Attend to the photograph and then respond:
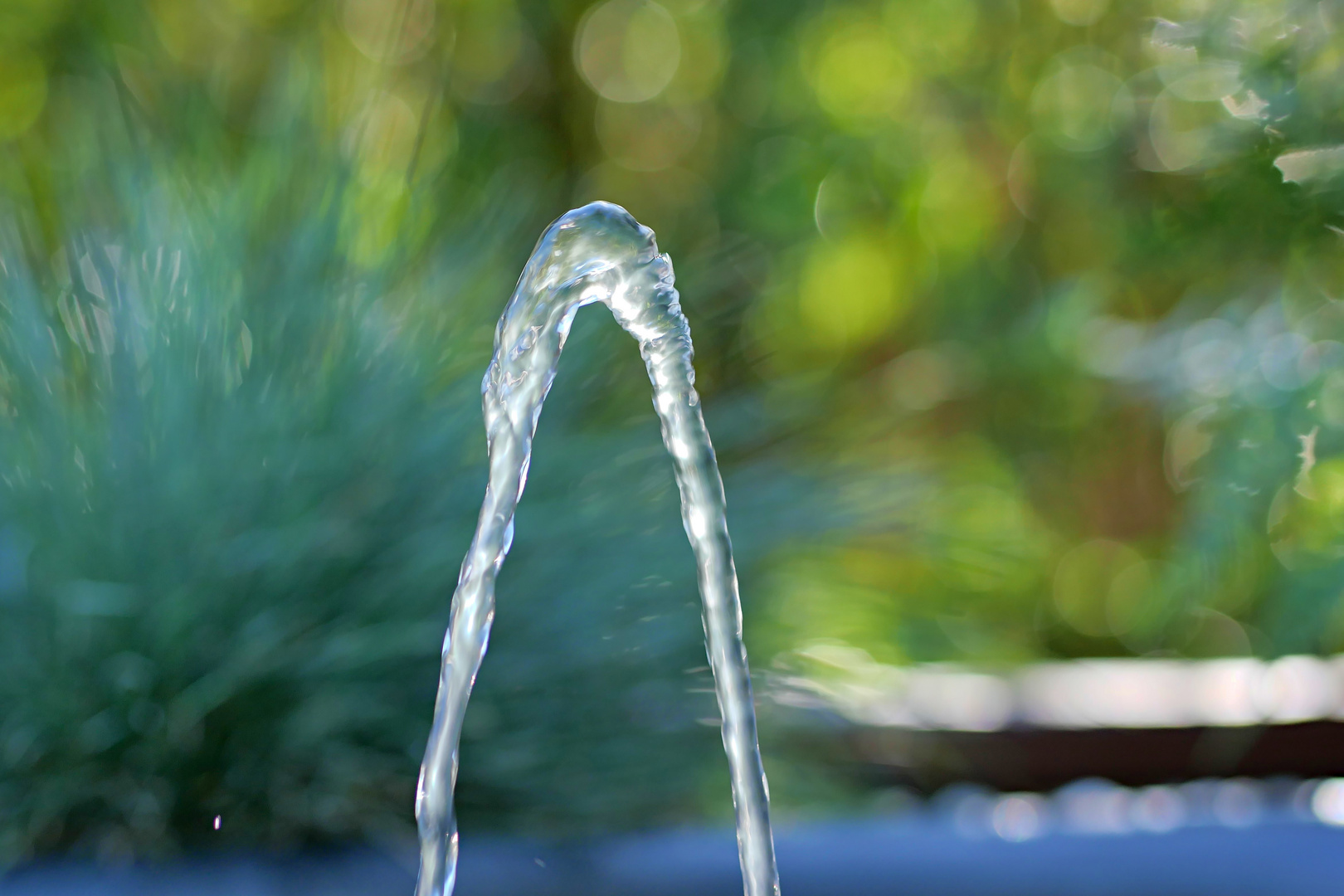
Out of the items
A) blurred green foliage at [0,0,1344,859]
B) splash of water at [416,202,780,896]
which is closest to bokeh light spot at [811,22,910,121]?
blurred green foliage at [0,0,1344,859]

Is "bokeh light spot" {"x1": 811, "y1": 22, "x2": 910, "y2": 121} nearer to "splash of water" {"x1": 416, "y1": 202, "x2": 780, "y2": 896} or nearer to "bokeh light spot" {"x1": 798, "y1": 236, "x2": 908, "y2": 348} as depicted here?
"bokeh light spot" {"x1": 798, "y1": 236, "x2": 908, "y2": 348}

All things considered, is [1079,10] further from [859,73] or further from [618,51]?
[618,51]

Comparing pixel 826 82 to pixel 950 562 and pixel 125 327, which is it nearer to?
pixel 950 562

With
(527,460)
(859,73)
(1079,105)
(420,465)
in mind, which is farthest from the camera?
(859,73)

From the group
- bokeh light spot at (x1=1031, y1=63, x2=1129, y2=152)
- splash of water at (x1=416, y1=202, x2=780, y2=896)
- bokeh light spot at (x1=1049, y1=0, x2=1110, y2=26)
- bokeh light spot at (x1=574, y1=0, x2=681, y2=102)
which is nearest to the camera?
splash of water at (x1=416, y1=202, x2=780, y2=896)

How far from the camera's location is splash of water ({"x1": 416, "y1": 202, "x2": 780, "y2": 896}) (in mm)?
475

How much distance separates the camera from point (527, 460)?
0.51 m

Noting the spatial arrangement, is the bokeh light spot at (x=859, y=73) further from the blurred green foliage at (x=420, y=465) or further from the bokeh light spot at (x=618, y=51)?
the blurred green foliage at (x=420, y=465)

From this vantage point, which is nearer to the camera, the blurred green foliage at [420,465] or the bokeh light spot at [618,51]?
the blurred green foliage at [420,465]

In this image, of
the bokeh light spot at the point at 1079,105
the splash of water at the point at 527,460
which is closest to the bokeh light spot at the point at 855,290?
the bokeh light spot at the point at 1079,105

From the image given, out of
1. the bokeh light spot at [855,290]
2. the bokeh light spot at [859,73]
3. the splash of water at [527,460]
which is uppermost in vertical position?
the bokeh light spot at [859,73]

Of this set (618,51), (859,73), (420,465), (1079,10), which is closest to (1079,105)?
(1079,10)

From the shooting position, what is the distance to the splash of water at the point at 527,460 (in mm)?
475

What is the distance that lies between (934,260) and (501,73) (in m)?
0.96
